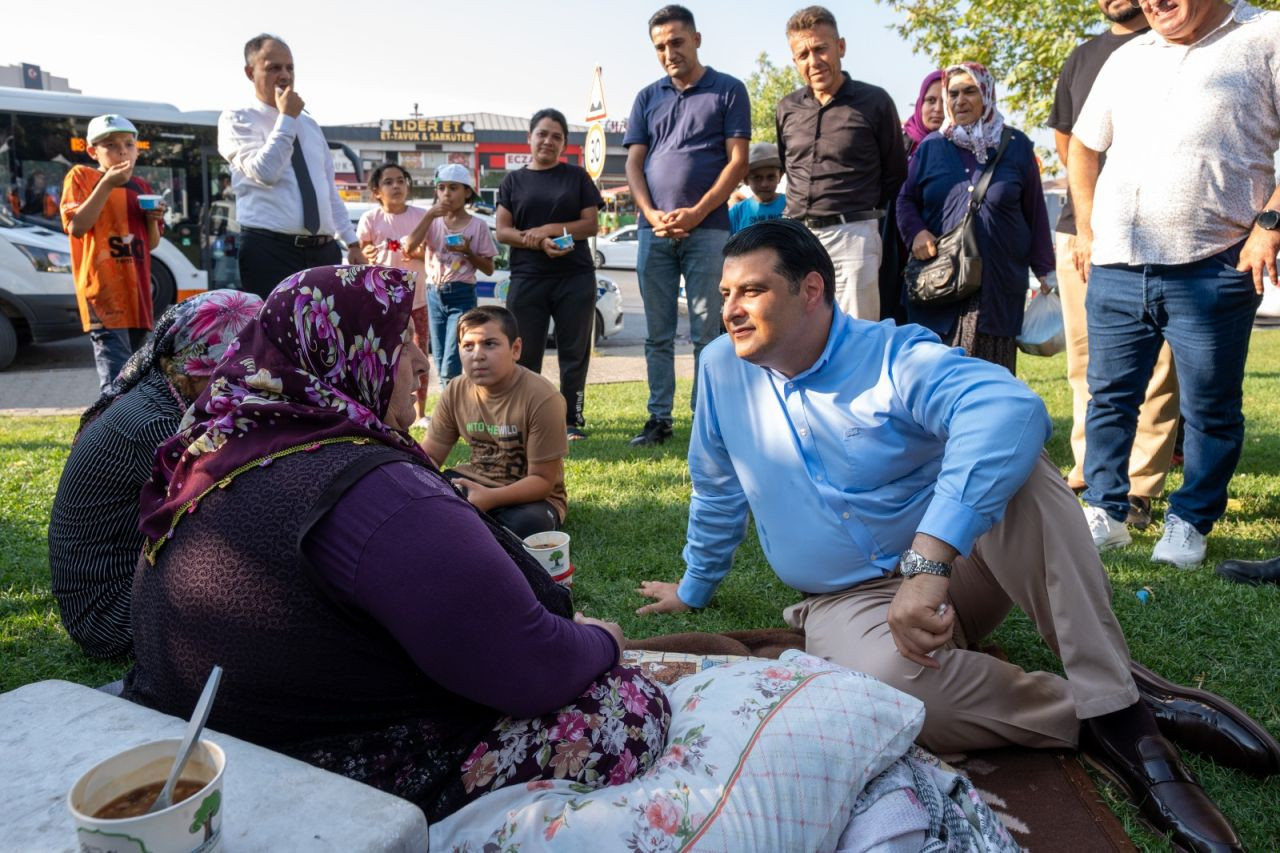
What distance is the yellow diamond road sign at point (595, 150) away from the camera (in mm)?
9805

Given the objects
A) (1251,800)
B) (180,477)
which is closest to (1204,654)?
(1251,800)

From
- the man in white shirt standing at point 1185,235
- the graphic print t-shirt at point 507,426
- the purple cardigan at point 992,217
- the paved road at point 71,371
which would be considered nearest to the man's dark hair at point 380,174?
the paved road at point 71,371

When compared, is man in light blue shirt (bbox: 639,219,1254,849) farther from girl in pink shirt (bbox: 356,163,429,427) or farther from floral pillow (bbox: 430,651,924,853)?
girl in pink shirt (bbox: 356,163,429,427)

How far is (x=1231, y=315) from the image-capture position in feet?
11.5

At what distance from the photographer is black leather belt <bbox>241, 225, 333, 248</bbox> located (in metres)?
5.64

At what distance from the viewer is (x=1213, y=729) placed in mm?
2396

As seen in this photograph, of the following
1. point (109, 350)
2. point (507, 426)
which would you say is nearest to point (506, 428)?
point (507, 426)

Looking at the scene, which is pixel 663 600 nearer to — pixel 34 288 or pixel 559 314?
pixel 559 314

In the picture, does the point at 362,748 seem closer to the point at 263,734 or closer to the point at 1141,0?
the point at 263,734

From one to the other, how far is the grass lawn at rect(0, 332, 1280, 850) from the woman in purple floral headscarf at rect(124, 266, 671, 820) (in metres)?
1.43

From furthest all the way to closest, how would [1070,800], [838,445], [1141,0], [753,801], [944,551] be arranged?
[1141,0], [838,445], [1070,800], [944,551], [753,801]

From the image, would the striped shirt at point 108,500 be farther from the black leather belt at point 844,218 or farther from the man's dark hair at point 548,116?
the man's dark hair at point 548,116

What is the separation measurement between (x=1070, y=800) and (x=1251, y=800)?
41 centimetres

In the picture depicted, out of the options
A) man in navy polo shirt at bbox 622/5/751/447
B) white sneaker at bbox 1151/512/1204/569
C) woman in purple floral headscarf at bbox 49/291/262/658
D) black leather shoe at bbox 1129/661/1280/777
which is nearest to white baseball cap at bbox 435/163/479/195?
man in navy polo shirt at bbox 622/5/751/447
